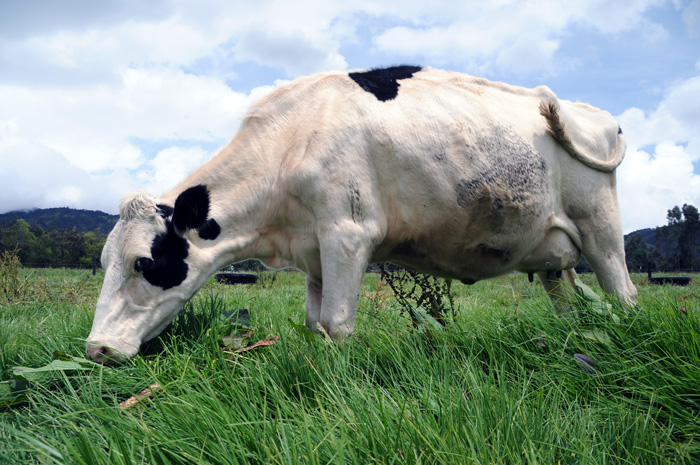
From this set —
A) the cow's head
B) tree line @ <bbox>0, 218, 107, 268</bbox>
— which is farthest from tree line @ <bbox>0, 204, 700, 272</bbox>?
the cow's head

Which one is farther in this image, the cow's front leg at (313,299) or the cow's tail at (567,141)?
the cow's tail at (567,141)

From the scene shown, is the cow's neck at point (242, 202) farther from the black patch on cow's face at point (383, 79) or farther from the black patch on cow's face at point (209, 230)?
the black patch on cow's face at point (383, 79)

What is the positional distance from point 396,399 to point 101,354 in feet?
7.09

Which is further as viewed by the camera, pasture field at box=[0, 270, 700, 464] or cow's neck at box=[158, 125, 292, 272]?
cow's neck at box=[158, 125, 292, 272]

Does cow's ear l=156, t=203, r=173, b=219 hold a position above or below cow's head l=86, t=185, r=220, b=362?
above

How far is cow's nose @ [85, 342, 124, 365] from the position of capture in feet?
10.2

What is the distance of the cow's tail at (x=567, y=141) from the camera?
3.88m

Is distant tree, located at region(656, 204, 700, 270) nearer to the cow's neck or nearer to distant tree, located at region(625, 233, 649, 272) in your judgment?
distant tree, located at region(625, 233, 649, 272)

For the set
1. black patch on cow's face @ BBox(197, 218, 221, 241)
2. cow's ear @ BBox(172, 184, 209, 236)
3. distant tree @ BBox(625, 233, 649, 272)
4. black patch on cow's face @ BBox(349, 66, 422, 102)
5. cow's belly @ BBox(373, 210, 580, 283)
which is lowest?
distant tree @ BBox(625, 233, 649, 272)

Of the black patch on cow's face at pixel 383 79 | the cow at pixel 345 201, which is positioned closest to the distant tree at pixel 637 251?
the cow at pixel 345 201

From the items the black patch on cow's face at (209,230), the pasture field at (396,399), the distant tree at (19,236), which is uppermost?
the distant tree at (19,236)

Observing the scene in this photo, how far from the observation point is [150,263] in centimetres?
341

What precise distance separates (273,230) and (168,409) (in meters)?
1.90

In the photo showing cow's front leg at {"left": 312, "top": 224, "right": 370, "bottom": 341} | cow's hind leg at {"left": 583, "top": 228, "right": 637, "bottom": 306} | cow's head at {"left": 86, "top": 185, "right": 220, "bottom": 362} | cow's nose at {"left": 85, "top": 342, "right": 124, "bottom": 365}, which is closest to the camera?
cow's front leg at {"left": 312, "top": 224, "right": 370, "bottom": 341}
